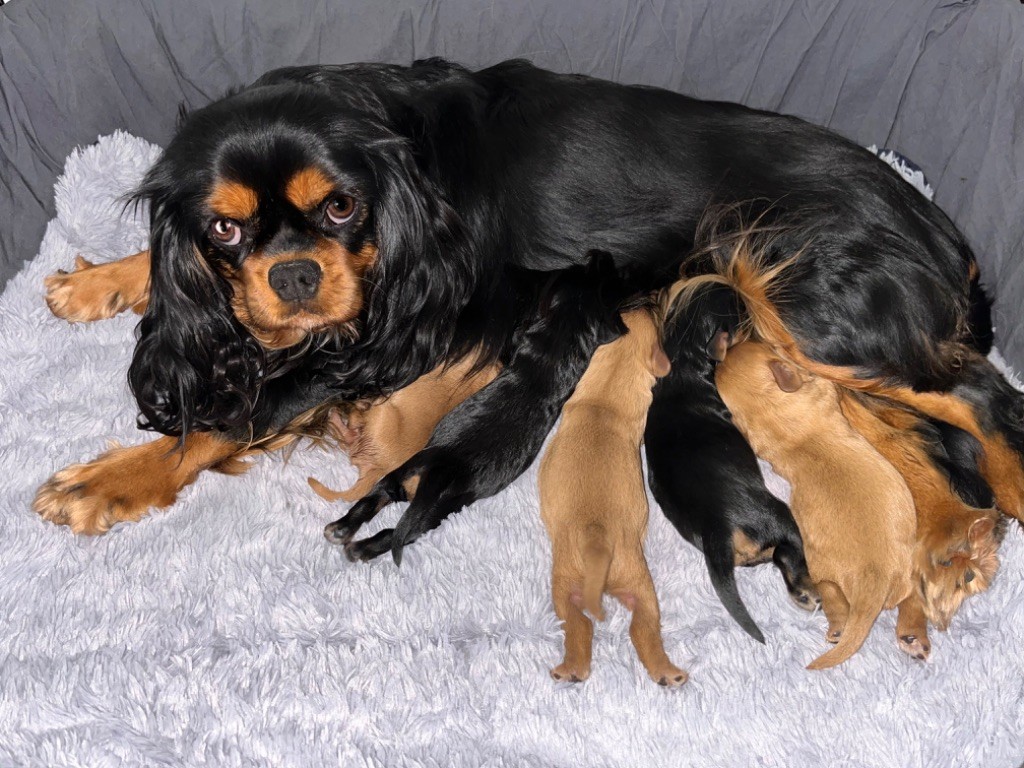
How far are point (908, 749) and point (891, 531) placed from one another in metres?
0.44

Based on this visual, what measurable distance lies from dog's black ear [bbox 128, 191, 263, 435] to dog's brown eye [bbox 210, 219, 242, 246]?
118 millimetres

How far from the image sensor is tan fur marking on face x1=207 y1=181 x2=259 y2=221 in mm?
2176

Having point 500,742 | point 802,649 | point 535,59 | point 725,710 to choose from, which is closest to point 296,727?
point 500,742

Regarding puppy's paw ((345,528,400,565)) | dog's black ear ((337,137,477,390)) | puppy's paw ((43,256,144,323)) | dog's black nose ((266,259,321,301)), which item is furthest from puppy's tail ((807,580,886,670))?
puppy's paw ((43,256,144,323))

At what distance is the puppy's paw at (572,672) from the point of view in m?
2.04

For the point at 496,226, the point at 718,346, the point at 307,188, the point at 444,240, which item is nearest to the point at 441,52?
the point at 496,226

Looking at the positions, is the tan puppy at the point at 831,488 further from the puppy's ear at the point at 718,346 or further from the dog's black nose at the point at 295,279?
the dog's black nose at the point at 295,279

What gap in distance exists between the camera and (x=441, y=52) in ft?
11.2

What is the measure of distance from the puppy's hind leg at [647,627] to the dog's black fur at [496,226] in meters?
0.44

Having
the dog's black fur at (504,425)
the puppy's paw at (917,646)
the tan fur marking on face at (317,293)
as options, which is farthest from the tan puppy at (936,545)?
the tan fur marking on face at (317,293)

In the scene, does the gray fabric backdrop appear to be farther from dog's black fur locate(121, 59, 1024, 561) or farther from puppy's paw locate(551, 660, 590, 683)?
puppy's paw locate(551, 660, 590, 683)

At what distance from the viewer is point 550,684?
208 centimetres

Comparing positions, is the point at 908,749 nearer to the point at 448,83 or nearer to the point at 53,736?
the point at 53,736

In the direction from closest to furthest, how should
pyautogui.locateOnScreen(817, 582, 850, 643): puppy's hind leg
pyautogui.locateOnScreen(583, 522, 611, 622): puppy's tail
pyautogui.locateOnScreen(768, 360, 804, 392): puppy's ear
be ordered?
pyautogui.locateOnScreen(583, 522, 611, 622): puppy's tail < pyautogui.locateOnScreen(817, 582, 850, 643): puppy's hind leg < pyautogui.locateOnScreen(768, 360, 804, 392): puppy's ear
